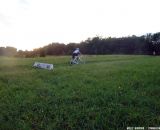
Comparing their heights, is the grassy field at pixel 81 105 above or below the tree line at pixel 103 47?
below

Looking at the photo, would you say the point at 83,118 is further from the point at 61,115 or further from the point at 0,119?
the point at 0,119

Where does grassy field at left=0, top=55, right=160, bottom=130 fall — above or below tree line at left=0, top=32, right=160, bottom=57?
below

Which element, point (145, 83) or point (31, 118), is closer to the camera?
point (31, 118)

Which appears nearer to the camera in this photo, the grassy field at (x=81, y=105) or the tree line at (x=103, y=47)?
the grassy field at (x=81, y=105)

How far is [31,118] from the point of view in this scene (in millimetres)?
12859

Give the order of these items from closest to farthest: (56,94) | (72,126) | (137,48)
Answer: (72,126)
(56,94)
(137,48)

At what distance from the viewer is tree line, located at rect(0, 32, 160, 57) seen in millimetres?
103812

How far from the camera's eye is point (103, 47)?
11662 cm

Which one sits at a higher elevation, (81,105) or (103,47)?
(103,47)

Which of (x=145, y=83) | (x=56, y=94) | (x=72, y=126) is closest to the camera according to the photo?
(x=72, y=126)

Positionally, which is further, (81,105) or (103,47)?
(103,47)

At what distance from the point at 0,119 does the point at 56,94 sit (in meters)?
4.05

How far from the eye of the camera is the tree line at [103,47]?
10381 centimetres

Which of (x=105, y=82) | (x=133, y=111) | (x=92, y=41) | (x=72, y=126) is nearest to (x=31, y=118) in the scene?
(x=72, y=126)
